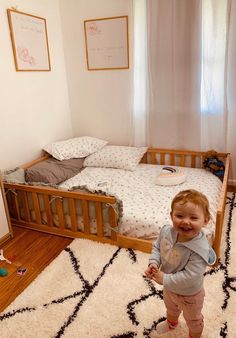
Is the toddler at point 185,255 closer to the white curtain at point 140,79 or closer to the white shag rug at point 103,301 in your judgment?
the white shag rug at point 103,301

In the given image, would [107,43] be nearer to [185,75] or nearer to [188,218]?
[185,75]

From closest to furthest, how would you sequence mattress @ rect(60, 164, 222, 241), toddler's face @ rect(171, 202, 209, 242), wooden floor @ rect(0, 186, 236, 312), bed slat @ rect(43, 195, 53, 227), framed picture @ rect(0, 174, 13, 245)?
toddler's face @ rect(171, 202, 209, 242) < wooden floor @ rect(0, 186, 236, 312) < mattress @ rect(60, 164, 222, 241) < framed picture @ rect(0, 174, 13, 245) < bed slat @ rect(43, 195, 53, 227)

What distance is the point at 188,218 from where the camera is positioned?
1098 millimetres

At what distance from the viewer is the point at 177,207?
3.63ft

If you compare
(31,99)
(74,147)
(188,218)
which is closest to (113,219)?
(188,218)

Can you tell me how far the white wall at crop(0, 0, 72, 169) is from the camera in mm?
2611

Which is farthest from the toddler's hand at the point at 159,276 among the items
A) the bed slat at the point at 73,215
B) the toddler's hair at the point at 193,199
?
the bed slat at the point at 73,215

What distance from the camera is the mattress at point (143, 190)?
2.10 metres

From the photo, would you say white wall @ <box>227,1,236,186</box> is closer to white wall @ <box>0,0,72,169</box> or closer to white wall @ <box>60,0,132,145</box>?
white wall @ <box>60,0,132,145</box>

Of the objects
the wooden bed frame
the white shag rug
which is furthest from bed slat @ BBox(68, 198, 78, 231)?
the white shag rug

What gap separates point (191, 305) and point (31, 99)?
99.4 inches

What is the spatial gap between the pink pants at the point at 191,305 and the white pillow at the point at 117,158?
180 centimetres

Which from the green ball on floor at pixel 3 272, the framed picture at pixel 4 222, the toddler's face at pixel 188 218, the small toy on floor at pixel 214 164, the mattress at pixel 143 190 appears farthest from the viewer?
the small toy on floor at pixel 214 164

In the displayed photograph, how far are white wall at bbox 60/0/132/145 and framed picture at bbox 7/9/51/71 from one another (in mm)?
366
